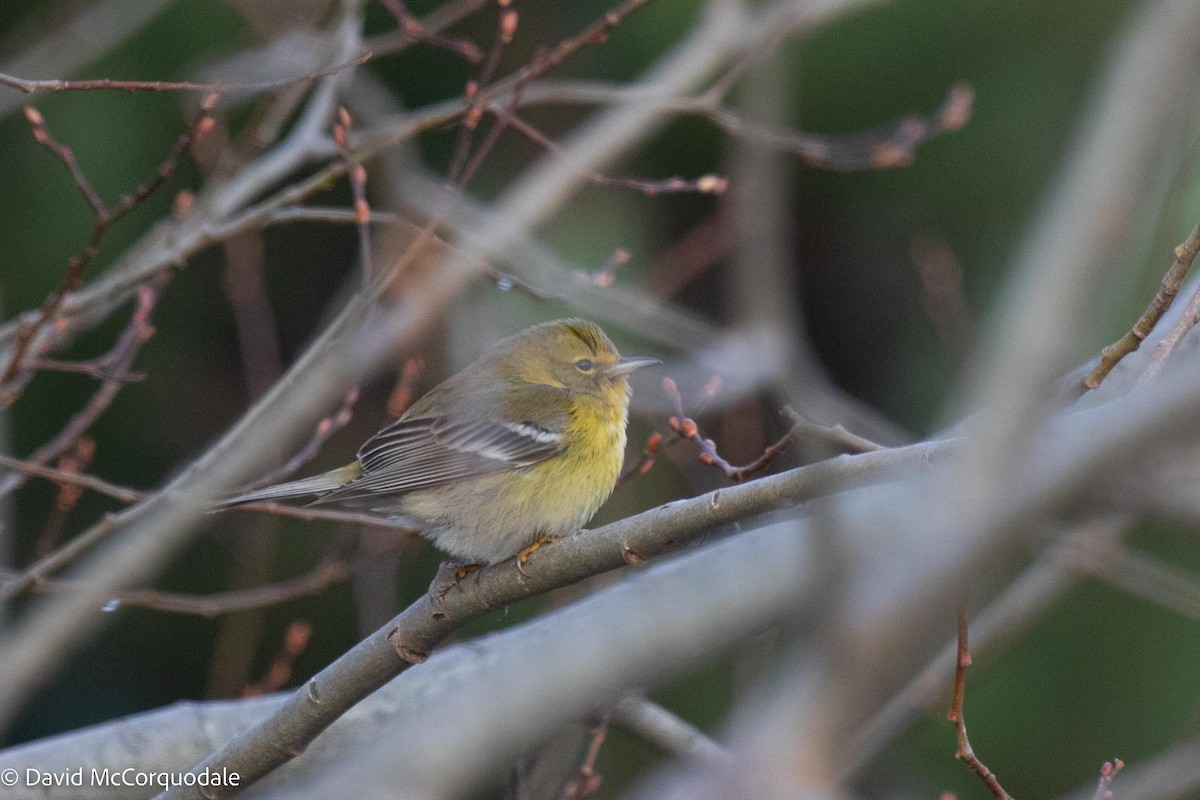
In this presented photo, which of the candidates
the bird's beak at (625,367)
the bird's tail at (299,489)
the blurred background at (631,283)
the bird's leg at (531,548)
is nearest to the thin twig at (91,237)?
the bird's tail at (299,489)

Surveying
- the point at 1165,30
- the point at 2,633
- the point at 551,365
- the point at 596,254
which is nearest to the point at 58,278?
the point at 2,633

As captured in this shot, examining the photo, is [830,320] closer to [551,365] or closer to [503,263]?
[503,263]

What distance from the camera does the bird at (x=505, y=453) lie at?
3.55 meters

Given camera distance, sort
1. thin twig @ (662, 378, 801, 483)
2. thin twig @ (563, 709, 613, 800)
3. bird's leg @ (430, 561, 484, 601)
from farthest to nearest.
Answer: thin twig @ (563, 709, 613, 800)
bird's leg @ (430, 561, 484, 601)
thin twig @ (662, 378, 801, 483)

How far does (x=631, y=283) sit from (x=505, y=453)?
105 inches

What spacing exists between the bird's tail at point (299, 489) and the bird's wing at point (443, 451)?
7 cm

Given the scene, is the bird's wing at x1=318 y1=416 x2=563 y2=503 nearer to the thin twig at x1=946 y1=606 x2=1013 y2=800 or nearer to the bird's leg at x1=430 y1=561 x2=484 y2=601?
the bird's leg at x1=430 y1=561 x2=484 y2=601

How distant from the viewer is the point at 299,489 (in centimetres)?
350

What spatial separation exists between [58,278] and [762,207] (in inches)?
185

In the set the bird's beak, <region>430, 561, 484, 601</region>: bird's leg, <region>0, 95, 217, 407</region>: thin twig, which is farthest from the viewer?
the bird's beak

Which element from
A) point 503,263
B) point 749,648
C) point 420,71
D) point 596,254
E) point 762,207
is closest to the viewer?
point 762,207

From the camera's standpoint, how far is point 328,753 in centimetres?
357

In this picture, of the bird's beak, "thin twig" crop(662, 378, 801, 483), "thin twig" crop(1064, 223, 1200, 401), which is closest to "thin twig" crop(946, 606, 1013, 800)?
"thin twig" crop(662, 378, 801, 483)

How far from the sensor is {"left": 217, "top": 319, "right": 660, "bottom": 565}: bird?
3547 millimetres
